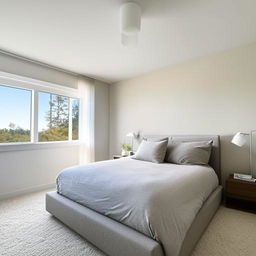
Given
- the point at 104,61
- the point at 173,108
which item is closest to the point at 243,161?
the point at 173,108

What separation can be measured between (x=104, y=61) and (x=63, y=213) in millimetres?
2544

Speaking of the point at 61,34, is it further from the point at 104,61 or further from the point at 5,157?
the point at 5,157

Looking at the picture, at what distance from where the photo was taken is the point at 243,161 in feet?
8.40

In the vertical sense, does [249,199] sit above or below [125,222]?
below

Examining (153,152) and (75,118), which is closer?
(153,152)

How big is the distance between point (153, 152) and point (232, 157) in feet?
4.16

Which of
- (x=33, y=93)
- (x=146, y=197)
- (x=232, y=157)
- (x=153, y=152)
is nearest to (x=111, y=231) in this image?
(x=146, y=197)

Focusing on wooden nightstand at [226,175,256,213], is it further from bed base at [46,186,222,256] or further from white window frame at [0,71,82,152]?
white window frame at [0,71,82,152]

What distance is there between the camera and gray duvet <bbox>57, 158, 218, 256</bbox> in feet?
4.00

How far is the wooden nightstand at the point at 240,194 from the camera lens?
7.14ft

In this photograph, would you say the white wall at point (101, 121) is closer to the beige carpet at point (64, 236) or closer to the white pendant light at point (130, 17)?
the beige carpet at point (64, 236)

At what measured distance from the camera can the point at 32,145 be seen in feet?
10.1

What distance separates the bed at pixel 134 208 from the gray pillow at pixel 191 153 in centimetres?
39

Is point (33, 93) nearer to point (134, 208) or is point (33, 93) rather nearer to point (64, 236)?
point (64, 236)
